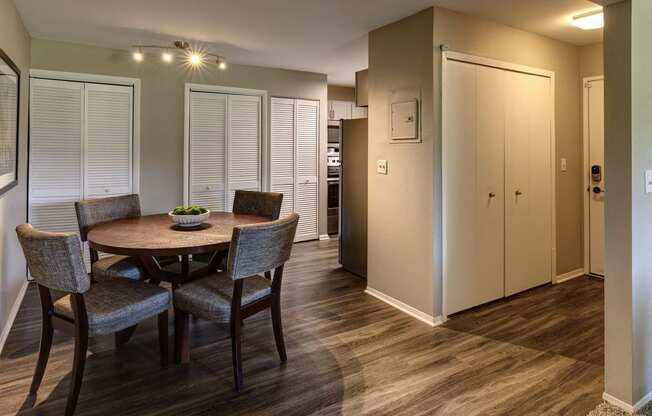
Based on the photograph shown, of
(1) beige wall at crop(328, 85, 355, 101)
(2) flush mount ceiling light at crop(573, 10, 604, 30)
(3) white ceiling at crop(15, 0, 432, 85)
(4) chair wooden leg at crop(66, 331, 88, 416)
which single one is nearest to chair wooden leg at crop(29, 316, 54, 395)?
(4) chair wooden leg at crop(66, 331, 88, 416)

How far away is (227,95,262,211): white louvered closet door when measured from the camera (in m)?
5.00

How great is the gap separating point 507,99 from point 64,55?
13.4 ft

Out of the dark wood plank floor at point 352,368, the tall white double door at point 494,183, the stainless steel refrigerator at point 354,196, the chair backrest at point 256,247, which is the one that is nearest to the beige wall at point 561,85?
the tall white double door at point 494,183

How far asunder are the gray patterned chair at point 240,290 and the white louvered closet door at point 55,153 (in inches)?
101

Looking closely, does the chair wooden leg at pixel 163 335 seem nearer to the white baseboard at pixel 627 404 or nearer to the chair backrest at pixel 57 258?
the chair backrest at pixel 57 258

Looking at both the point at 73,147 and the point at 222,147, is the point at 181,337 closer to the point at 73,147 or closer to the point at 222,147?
the point at 73,147

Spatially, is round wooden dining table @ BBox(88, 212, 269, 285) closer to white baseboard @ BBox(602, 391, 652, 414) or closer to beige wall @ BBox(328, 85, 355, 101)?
white baseboard @ BBox(602, 391, 652, 414)

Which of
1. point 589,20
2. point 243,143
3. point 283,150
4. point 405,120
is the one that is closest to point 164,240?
point 405,120

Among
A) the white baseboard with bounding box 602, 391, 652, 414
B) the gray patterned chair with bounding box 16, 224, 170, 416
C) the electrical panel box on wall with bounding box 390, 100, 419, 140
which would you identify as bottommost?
the white baseboard with bounding box 602, 391, 652, 414

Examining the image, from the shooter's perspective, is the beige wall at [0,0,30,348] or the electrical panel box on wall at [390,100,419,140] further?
the electrical panel box on wall at [390,100,419,140]

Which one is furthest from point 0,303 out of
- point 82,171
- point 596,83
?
point 596,83

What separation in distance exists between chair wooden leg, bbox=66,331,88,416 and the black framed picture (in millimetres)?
1261

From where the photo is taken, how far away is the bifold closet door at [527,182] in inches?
137

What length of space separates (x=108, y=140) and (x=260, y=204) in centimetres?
195
